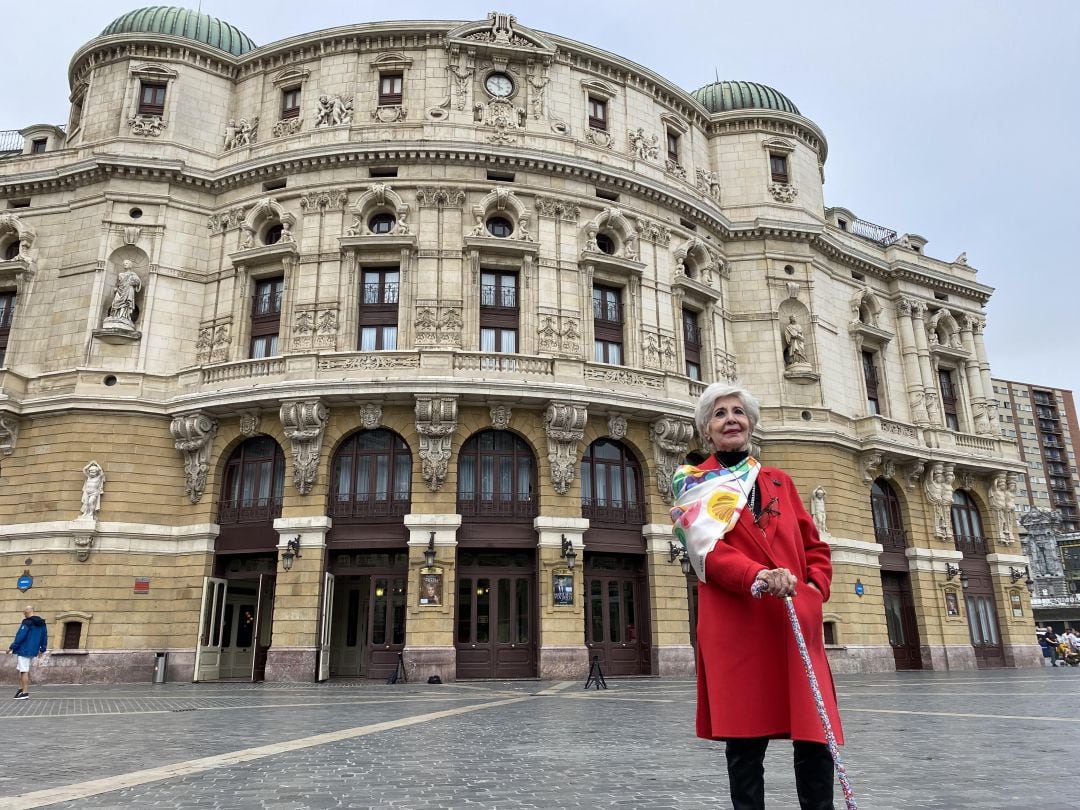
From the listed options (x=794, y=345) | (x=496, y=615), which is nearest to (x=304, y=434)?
(x=496, y=615)

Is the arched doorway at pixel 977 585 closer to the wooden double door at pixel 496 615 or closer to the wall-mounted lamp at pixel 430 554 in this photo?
the wooden double door at pixel 496 615

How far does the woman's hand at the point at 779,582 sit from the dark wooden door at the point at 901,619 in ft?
110

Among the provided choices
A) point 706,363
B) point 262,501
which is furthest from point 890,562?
point 262,501

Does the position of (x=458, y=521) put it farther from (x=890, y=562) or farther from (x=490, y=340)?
(x=890, y=562)

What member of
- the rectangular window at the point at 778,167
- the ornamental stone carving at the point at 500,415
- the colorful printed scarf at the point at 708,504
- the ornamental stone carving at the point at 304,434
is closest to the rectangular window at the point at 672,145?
the rectangular window at the point at 778,167

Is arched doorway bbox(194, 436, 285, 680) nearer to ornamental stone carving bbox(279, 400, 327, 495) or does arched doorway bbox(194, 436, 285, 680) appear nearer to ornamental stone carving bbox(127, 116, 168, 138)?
ornamental stone carving bbox(279, 400, 327, 495)

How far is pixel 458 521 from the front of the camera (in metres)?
25.7

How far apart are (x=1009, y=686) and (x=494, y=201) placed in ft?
76.2

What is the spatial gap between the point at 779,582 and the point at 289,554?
24.0m

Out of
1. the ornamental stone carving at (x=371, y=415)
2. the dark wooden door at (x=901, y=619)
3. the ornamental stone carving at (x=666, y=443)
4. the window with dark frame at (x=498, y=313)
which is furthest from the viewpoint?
the dark wooden door at (x=901, y=619)

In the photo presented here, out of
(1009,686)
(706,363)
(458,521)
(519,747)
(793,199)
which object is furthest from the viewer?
(793,199)

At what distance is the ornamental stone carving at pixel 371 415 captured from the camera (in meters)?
26.4

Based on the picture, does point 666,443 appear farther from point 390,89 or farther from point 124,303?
point 124,303

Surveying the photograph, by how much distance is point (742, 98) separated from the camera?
128ft
